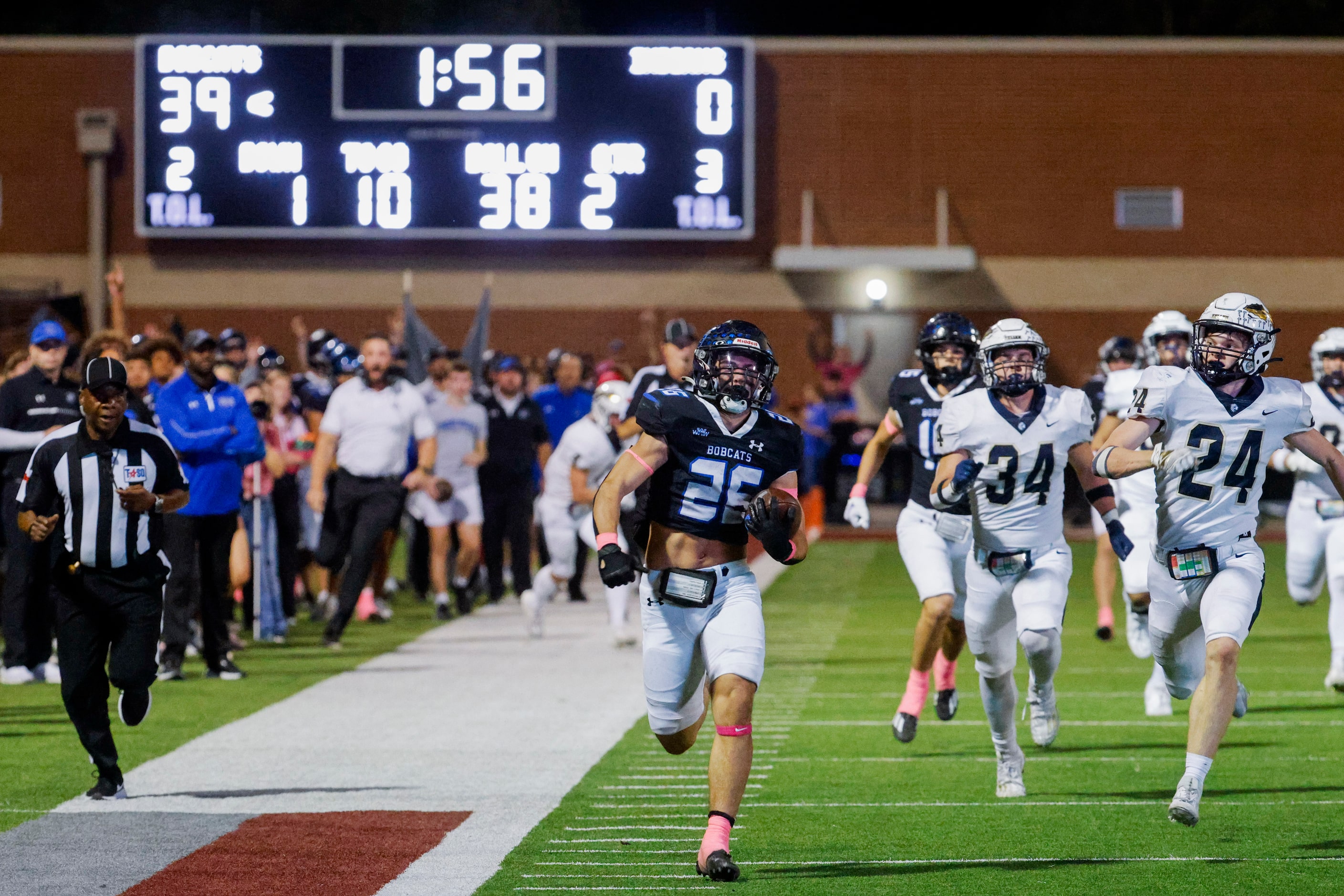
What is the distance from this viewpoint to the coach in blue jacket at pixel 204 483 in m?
11.7

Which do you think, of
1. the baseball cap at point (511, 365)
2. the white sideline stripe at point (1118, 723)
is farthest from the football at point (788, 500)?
the baseball cap at point (511, 365)

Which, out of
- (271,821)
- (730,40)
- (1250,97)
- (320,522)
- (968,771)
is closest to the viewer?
(271,821)

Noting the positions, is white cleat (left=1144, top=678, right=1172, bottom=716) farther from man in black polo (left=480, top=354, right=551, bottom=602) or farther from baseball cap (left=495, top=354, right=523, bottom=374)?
→ baseball cap (left=495, top=354, right=523, bottom=374)

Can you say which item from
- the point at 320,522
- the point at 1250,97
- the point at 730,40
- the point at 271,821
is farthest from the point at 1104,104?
the point at 271,821

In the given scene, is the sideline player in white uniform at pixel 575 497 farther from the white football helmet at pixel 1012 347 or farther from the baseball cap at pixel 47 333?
the white football helmet at pixel 1012 347

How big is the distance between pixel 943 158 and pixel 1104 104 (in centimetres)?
220

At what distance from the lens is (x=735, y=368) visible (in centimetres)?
684

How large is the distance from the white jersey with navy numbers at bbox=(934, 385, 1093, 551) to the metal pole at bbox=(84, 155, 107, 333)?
2089 cm

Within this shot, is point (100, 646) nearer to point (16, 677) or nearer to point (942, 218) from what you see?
point (16, 677)

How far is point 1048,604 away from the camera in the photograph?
26.7ft

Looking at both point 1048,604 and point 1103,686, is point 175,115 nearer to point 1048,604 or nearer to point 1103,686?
point 1103,686

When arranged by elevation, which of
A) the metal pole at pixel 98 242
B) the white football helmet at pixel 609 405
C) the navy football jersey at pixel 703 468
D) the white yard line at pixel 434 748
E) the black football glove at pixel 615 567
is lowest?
the white yard line at pixel 434 748

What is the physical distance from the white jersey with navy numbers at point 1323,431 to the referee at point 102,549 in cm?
612

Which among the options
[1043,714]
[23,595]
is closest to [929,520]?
[1043,714]
